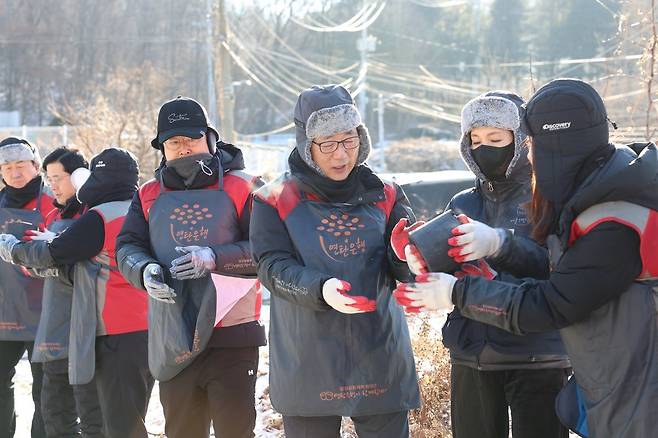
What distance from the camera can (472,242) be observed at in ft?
9.73

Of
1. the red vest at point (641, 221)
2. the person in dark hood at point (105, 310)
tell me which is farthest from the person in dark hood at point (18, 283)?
→ the red vest at point (641, 221)

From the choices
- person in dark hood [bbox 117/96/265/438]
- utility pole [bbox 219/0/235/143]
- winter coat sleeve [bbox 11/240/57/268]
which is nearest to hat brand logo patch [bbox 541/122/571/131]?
person in dark hood [bbox 117/96/265/438]

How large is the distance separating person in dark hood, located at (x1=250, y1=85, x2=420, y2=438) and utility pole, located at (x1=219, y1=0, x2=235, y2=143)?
18002 mm

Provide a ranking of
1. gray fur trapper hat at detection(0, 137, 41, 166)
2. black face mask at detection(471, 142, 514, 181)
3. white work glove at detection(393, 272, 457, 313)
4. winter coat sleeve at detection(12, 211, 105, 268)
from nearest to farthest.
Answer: white work glove at detection(393, 272, 457, 313) → black face mask at detection(471, 142, 514, 181) → winter coat sleeve at detection(12, 211, 105, 268) → gray fur trapper hat at detection(0, 137, 41, 166)

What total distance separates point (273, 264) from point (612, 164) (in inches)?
53.1

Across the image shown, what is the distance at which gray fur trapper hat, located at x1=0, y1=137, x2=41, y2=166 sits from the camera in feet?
19.3

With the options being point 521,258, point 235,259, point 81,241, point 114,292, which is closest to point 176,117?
point 235,259

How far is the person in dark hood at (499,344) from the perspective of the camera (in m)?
3.47

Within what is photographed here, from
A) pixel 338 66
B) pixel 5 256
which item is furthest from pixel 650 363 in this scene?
pixel 338 66

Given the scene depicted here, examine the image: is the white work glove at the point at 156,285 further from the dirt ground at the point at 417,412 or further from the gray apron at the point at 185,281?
the dirt ground at the point at 417,412

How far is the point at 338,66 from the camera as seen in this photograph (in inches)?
2040

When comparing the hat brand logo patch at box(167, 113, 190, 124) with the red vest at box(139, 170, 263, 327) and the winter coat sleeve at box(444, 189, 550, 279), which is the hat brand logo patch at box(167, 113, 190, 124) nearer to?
the red vest at box(139, 170, 263, 327)

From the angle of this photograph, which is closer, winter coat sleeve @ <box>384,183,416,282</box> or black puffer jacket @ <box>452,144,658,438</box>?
black puffer jacket @ <box>452,144,658,438</box>

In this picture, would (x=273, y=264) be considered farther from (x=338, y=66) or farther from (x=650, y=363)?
(x=338, y=66)
